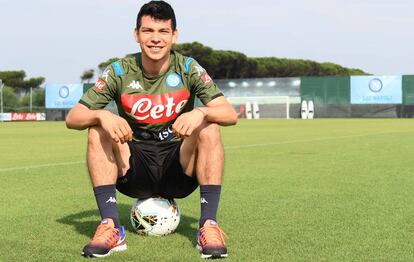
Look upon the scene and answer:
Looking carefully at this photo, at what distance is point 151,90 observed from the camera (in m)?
4.50

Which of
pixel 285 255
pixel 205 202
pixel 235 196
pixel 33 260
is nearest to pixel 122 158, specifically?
pixel 205 202

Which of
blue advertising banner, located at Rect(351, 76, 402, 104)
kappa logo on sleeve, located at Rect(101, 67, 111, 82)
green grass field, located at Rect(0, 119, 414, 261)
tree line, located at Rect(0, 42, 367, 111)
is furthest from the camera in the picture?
tree line, located at Rect(0, 42, 367, 111)

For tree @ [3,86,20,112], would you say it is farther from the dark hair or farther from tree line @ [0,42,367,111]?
the dark hair

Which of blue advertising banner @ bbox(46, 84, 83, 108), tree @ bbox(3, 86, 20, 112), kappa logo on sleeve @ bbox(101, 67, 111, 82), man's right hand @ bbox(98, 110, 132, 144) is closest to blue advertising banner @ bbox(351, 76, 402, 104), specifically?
blue advertising banner @ bbox(46, 84, 83, 108)

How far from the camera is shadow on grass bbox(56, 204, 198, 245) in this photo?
188 inches

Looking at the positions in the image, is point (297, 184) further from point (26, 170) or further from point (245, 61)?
point (245, 61)

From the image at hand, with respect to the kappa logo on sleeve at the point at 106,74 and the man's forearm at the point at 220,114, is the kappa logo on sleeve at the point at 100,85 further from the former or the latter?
the man's forearm at the point at 220,114

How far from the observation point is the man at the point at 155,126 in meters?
4.27

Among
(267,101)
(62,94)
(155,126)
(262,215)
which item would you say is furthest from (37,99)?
(155,126)

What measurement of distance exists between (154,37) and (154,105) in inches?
18.8

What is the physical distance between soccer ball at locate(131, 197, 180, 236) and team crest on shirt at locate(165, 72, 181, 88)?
843 millimetres

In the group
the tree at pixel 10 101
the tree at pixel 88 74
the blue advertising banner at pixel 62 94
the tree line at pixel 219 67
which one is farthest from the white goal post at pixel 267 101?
the tree at pixel 88 74

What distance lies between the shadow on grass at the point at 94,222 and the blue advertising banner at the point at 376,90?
49.0 meters

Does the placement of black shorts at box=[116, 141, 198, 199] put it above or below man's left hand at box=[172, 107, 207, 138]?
below
